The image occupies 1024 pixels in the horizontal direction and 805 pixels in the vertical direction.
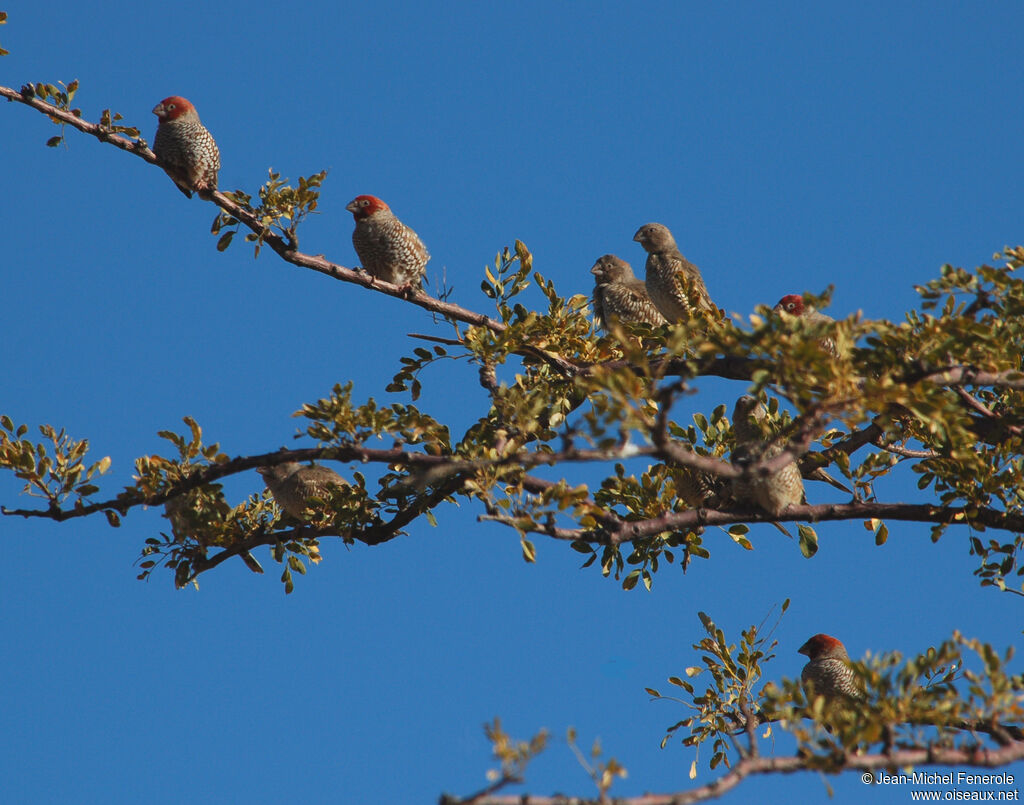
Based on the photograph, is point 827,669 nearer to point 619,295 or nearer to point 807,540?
point 807,540

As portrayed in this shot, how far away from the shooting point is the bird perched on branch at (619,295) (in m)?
7.62

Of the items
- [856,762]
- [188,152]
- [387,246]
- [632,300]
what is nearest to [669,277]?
[632,300]

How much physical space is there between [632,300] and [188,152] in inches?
123

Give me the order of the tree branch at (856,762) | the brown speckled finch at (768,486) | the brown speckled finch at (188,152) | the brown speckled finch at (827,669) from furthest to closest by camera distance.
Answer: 1. the brown speckled finch at (827,669)
2. the brown speckled finch at (188,152)
3. the brown speckled finch at (768,486)
4. the tree branch at (856,762)

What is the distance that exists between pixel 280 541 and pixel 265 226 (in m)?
1.58

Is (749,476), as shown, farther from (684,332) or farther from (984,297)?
(984,297)

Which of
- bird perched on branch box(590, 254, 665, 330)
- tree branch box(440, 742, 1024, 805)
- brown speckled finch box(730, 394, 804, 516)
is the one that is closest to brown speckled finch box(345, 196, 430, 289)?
bird perched on branch box(590, 254, 665, 330)

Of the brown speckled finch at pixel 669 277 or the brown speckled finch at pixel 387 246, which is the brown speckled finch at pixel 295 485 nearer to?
the brown speckled finch at pixel 387 246

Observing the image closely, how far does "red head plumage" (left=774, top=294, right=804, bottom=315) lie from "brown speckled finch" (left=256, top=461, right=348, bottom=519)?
292 cm

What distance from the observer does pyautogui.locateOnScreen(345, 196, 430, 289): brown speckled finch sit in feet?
24.8

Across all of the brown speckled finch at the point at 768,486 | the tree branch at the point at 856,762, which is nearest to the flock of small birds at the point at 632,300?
the brown speckled finch at the point at 768,486

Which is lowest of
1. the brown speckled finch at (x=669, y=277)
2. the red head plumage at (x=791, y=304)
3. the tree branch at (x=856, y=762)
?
the tree branch at (x=856, y=762)

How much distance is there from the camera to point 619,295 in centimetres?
775

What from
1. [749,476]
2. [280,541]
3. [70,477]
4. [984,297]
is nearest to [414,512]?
[280,541]
